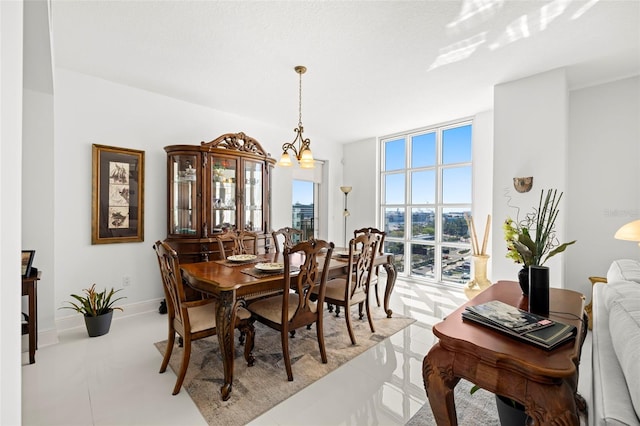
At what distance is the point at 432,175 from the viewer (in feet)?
16.4

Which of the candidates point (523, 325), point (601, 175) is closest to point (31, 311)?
point (523, 325)

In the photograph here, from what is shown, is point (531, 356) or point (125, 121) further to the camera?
point (125, 121)

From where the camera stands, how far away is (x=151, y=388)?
2051 millimetres

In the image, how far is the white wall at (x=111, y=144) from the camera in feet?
9.77

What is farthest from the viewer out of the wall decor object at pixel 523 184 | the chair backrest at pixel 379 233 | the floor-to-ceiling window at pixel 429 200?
the floor-to-ceiling window at pixel 429 200

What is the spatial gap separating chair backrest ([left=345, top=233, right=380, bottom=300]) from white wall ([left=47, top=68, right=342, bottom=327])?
8.04 ft

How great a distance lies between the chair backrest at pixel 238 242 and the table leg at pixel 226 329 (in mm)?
1171

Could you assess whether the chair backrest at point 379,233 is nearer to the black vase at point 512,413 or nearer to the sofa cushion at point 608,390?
the black vase at point 512,413

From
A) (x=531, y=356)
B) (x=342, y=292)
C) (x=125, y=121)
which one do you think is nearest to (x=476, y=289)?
(x=342, y=292)

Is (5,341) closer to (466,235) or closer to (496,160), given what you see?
(496,160)

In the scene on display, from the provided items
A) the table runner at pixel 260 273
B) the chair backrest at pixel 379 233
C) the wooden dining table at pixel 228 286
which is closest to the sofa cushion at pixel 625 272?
the chair backrest at pixel 379 233

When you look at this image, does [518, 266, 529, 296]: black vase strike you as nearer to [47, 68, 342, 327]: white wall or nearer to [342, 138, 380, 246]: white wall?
[47, 68, 342, 327]: white wall

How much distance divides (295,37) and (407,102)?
1967mm

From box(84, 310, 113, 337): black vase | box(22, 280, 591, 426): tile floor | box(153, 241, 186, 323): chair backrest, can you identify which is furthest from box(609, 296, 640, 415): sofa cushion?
box(84, 310, 113, 337): black vase
